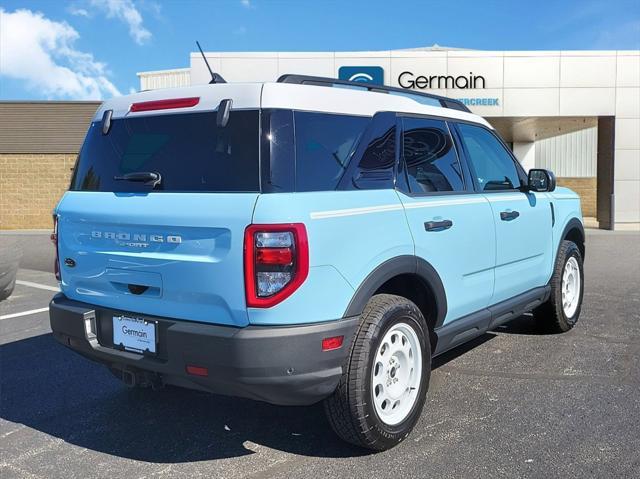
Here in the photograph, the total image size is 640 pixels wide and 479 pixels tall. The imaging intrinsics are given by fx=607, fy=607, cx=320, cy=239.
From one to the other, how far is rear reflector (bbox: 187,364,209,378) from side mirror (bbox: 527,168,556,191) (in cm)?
318

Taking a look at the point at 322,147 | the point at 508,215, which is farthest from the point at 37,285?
the point at 322,147

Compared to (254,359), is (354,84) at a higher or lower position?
higher

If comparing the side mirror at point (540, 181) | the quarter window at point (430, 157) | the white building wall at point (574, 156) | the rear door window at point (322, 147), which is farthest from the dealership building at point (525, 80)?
the rear door window at point (322, 147)

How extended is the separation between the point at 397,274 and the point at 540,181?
225cm

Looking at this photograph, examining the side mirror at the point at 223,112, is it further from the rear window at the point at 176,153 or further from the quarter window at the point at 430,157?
the quarter window at the point at 430,157

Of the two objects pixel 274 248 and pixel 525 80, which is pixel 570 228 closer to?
pixel 274 248

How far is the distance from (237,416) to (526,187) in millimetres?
2865

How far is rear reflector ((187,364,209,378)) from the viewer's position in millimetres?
2885

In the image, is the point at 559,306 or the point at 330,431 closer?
the point at 330,431

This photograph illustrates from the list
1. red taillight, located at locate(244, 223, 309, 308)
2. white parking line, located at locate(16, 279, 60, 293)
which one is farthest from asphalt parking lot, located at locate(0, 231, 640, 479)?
white parking line, located at locate(16, 279, 60, 293)

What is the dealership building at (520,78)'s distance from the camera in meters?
17.5

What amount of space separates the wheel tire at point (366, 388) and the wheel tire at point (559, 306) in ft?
8.34

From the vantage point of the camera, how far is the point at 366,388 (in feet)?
10.1

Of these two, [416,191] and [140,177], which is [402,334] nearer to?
[416,191]
